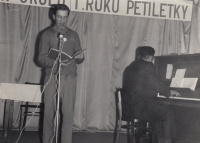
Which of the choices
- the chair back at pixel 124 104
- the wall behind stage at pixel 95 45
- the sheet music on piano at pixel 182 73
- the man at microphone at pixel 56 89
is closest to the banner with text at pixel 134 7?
the wall behind stage at pixel 95 45

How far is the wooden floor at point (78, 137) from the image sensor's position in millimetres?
4398

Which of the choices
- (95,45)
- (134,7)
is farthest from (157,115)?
(95,45)

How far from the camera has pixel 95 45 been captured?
557 centimetres

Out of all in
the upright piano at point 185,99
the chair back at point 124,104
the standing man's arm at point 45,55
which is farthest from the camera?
the chair back at point 124,104

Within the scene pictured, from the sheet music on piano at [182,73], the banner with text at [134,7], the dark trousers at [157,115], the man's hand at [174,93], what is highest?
the banner with text at [134,7]

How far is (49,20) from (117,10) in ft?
4.31

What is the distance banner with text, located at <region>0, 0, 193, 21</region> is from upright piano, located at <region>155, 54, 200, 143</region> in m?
1.17

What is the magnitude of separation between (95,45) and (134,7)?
1.06 m

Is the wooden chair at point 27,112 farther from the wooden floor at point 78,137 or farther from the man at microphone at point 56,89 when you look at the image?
the man at microphone at point 56,89

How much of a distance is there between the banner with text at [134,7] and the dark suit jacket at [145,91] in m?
1.61

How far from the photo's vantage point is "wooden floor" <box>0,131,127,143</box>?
14.4 ft

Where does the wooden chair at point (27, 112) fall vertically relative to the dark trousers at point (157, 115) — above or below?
below

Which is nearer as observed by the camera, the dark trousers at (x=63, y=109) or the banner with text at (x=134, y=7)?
the dark trousers at (x=63, y=109)

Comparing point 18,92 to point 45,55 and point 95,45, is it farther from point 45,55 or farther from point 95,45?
point 95,45
